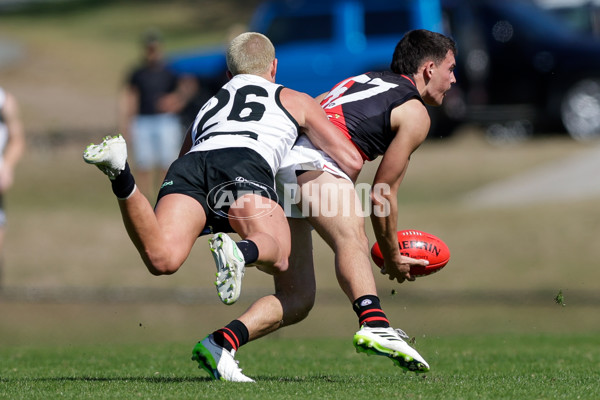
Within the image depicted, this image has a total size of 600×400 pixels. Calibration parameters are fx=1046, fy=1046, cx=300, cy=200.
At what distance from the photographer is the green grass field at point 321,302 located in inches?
245

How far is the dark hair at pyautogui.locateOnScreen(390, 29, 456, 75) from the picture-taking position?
21.5ft

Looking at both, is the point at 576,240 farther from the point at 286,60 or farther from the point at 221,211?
the point at 221,211

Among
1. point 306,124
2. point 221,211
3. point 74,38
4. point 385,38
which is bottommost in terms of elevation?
point 221,211

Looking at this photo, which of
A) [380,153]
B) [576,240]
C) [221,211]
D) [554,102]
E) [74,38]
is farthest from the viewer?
[74,38]

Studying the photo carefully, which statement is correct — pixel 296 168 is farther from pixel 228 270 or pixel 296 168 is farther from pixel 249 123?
pixel 228 270

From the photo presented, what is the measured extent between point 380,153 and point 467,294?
18.9 ft

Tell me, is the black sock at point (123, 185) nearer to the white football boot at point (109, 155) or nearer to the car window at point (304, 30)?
the white football boot at point (109, 155)

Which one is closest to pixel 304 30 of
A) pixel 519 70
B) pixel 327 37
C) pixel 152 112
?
pixel 327 37

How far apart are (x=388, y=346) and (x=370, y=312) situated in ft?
0.99

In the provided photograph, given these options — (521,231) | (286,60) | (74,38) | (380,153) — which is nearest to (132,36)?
(74,38)

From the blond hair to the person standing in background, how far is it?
8048 mm

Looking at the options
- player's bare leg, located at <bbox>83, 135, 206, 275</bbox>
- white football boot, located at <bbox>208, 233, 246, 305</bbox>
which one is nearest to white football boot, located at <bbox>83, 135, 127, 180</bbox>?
player's bare leg, located at <bbox>83, 135, 206, 275</bbox>

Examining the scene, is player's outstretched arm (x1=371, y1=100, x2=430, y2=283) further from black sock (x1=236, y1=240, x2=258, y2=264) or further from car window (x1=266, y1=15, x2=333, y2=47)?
car window (x1=266, y1=15, x2=333, y2=47)

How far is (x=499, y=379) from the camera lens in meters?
6.30
